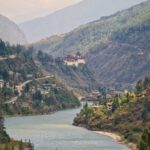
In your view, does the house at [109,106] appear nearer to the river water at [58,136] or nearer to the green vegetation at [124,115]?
the green vegetation at [124,115]

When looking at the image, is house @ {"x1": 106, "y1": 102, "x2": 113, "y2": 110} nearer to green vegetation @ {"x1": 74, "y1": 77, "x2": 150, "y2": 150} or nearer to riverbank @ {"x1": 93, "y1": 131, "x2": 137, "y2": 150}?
green vegetation @ {"x1": 74, "y1": 77, "x2": 150, "y2": 150}

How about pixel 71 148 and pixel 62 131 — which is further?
pixel 62 131

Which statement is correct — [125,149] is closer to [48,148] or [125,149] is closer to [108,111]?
[48,148]

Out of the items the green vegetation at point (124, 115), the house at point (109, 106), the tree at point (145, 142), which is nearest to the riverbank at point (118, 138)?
the green vegetation at point (124, 115)

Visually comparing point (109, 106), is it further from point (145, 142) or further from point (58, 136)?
point (145, 142)

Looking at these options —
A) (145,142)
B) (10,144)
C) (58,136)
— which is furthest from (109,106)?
(145,142)

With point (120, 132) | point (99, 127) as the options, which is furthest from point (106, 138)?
point (99, 127)
